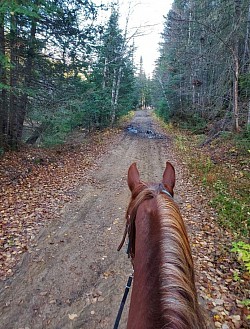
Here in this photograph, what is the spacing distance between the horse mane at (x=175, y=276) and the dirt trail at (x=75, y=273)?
253 centimetres

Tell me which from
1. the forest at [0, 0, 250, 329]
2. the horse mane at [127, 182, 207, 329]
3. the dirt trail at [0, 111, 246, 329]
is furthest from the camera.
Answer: the forest at [0, 0, 250, 329]

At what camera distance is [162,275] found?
93 centimetres

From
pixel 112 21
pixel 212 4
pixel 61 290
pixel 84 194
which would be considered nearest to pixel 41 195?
pixel 84 194

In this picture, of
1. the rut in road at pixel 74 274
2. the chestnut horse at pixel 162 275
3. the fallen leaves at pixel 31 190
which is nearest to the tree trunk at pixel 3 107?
the fallen leaves at pixel 31 190

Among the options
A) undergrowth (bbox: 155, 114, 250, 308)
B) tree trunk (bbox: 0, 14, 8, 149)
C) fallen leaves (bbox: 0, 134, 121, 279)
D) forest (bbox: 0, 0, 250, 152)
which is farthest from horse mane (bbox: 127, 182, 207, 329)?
tree trunk (bbox: 0, 14, 8, 149)

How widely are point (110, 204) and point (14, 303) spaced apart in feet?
11.6

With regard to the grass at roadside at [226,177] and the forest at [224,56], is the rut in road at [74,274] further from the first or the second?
the forest at [224,56]

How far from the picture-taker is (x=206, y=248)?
460 centimetres

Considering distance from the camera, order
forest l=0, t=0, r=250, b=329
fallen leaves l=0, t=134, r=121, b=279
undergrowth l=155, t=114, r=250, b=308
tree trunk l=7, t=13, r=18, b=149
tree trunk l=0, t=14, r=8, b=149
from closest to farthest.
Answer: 1. forest l=0, t=0, r=250, b=329
2. fallen leaves l=0, t=134, r=121, b=279
3. undergrowth l=155, t=114, r=250, b=308
4. tree trunk l=0, t=14, r=8, b=149
5. tree trunk l=7, t=13, r=18, b=149

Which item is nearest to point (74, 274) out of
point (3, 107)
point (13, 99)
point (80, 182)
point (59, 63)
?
point (80, 182)

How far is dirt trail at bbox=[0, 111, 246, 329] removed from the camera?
122 inches

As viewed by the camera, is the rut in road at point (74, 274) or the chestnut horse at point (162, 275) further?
the rut in road at point (74, 274)

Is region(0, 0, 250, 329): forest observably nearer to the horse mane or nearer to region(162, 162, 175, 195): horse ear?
region(162, 162, 175, 195): horse ear

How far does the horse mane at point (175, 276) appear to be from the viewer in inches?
31.3
